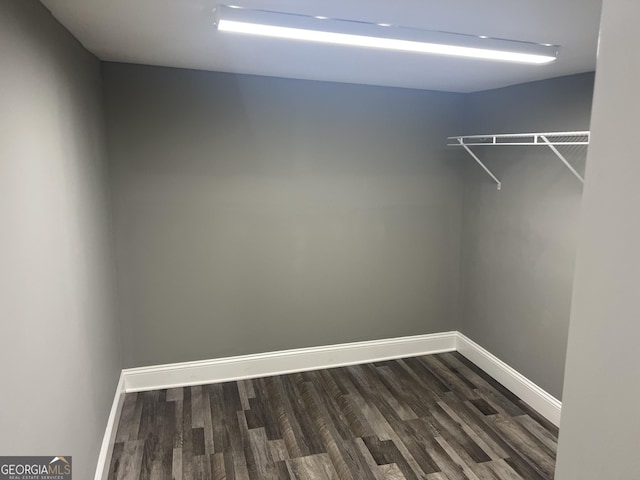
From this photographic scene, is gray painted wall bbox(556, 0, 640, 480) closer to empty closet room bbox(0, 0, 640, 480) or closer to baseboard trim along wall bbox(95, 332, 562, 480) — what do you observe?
empty closet room bbox(0, 0, 640, 480)

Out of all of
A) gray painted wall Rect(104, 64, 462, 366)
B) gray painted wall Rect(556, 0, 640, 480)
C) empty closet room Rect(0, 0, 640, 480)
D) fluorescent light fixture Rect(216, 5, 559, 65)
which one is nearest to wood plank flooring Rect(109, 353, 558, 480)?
empty closet room Rect(0, 0, 640, 480)

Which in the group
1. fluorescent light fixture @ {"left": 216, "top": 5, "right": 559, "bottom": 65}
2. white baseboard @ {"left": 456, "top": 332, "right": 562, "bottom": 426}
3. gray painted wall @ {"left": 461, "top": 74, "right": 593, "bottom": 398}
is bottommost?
white baseboard @ {"left": 456, "top": 332, "right": 562, "bottom": 426}

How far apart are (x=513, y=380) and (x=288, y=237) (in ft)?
6.70

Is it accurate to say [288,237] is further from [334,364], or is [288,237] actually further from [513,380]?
[513,380]

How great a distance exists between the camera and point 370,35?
185 cm

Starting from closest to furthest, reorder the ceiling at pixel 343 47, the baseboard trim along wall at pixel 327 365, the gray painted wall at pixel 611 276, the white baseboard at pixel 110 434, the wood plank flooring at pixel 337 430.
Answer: the gray painted wall at pixel 611 276
the ceiling at pixel 343 47
the white baseboard at pixel 110 434
the wood plank flooring at pixel 337 430
the baseboard trim along wall at pixel 327 365

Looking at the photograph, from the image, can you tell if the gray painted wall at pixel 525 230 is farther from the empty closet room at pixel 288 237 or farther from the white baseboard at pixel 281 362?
the white baseboard at pixel 281 362

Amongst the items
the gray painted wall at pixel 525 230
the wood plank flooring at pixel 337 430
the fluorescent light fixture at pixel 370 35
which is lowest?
the wood plank flooring at pixel 337 430

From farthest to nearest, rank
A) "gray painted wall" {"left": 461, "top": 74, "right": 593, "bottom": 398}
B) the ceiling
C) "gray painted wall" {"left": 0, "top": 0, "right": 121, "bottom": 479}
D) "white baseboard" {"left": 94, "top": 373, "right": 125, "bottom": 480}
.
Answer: "gray painted wall" {"left": 461, "top": 74, "right": 593, "bottom": 398} < "white baseboard" {"left": 94, "top": 373, "right": 125, "bottom": 480} < the ceiling < "gray painted wall" {"left": 0, "top": 0, "right": 121, "bottom": 479}

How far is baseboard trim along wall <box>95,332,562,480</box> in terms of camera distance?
3.18 metres

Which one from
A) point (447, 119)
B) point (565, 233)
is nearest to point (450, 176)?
point (447, 119)

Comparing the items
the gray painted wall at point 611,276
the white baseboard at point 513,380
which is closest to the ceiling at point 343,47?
the gray painted wall at point 611,276

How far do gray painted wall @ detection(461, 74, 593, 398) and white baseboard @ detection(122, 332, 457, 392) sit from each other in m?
0.48

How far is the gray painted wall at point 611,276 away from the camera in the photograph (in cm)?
65
